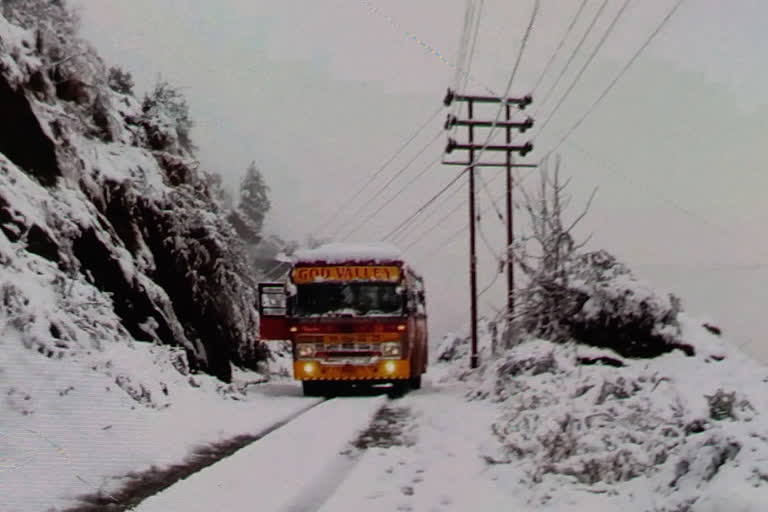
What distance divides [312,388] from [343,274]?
263 centimetres

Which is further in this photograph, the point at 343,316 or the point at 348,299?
the point at 348,299

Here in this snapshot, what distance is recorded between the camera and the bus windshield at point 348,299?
53.0ft

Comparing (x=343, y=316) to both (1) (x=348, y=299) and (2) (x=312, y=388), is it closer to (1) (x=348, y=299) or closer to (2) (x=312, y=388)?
(1) (x=348, y=299)

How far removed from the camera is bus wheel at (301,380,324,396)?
54.6 ft

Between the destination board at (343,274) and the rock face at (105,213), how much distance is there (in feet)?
10.9

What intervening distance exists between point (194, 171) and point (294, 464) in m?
16.7

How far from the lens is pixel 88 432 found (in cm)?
778

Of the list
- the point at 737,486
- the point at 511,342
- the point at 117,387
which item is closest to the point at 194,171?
the point at 511,342

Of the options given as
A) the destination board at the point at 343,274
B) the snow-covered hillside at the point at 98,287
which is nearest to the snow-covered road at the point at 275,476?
the snow-covered hillside at the point at 98,287

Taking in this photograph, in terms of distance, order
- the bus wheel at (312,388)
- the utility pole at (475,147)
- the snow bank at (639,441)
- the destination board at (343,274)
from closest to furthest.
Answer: the snow bank at (639,441) < the destination board at (343,274) < the bus wheel at (312,388) < the utility pole at (475,147)

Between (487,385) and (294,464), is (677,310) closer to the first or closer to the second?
(487,385)

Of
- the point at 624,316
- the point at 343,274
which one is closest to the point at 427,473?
the point at 624,316

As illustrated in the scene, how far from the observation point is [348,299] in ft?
53.2

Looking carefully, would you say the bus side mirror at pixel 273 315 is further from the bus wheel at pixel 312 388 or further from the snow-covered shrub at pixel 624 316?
the snow-covered shrub at pixel 624 316
